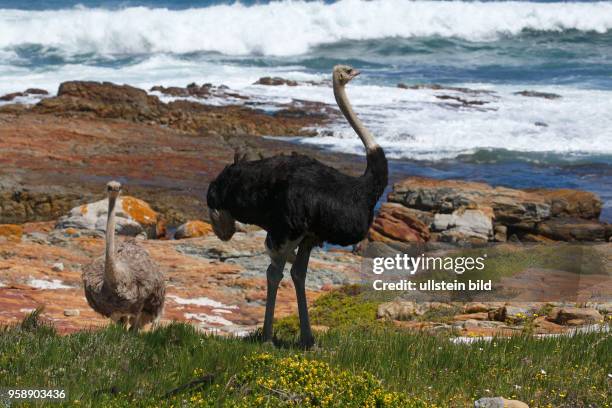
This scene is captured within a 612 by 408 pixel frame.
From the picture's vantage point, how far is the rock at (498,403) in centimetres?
581

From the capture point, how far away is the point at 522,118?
1243 inches

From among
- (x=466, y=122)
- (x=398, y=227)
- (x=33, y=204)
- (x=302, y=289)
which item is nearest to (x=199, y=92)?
(x=466, y=122)

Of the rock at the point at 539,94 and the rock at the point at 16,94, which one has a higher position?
the rock at the point at 16,94

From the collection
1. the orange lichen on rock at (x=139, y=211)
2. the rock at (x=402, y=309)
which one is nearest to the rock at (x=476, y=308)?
the rock at (x=402, y=309)

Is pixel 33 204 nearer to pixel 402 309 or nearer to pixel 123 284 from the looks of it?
pixel 402 309

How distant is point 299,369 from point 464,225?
11.0 meters

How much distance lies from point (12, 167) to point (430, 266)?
11029 millimetres

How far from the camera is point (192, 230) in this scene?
16.0 metres

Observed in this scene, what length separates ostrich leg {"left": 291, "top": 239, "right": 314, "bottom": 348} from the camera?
746cm

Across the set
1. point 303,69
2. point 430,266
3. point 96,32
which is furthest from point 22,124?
point 96,32

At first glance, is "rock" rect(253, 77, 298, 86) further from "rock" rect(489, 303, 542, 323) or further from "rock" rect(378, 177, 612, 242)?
"rock" rect(489, 303, 542, 323)

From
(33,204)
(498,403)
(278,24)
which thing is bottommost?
(33,204)

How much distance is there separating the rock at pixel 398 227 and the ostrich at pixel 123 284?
22.8 ft

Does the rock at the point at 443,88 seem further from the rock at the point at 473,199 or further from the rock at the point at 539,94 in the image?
the rock at the point at 473,199
